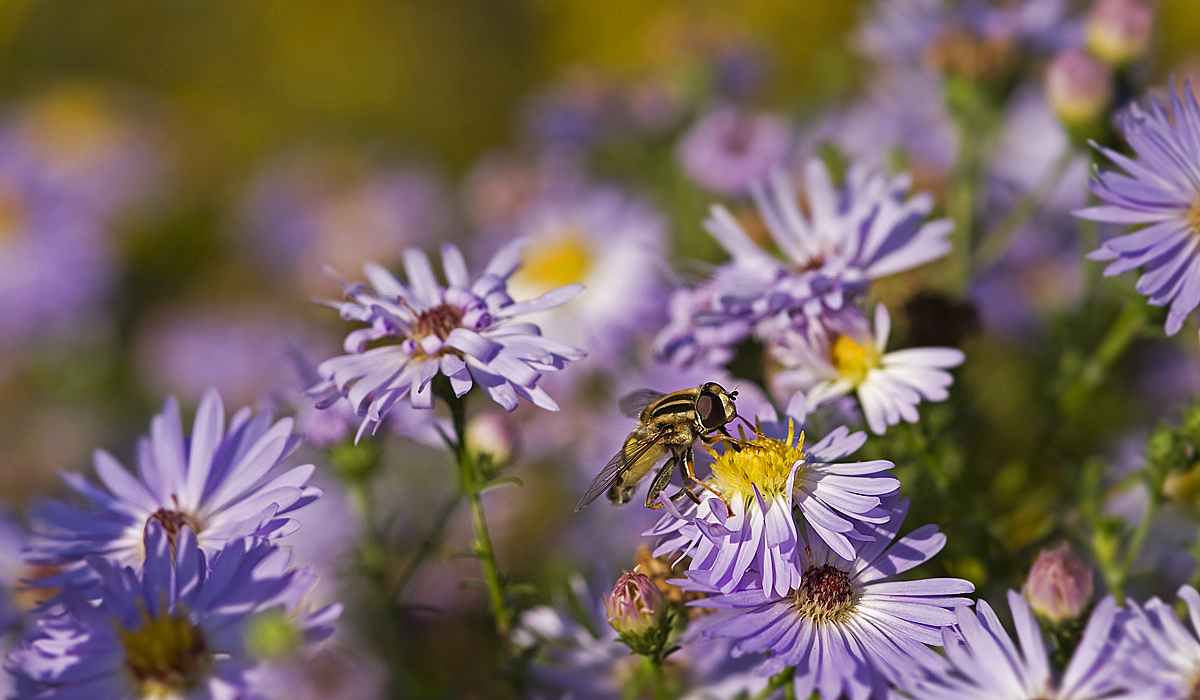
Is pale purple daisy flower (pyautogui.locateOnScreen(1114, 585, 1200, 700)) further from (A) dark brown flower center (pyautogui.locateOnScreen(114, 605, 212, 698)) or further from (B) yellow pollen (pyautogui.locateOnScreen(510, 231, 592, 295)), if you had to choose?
(B) yellow pollen (pyautogui.locateOnScreen(510, 231, 592, 295))

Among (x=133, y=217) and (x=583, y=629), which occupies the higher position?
(x=133, y=217)

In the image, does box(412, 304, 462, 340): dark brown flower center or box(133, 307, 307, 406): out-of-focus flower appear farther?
box(133, 307, 307, 406): out-of-focus flower

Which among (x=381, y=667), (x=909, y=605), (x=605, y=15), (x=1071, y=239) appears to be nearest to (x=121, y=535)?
(x=381, y=667)

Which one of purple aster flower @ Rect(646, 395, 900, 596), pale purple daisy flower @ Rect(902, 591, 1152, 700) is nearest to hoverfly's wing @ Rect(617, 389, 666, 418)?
purple aster flower @ Rect(646, 395, 900, 596)

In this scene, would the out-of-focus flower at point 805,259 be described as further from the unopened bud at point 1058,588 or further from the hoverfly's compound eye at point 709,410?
the unopened bud at point 1058,588

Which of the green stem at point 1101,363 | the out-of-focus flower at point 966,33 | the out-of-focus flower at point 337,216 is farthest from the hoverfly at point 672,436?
the out-of-focus flower at point 337,216

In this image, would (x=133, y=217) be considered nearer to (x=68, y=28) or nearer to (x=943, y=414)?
(x=68, y=28)
